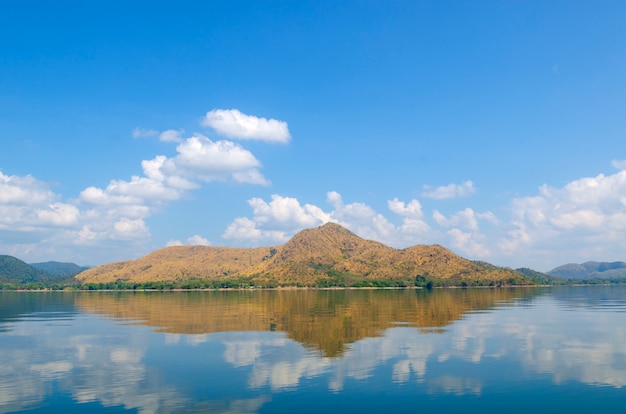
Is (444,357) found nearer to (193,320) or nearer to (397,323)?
(397,323)

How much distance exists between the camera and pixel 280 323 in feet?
368

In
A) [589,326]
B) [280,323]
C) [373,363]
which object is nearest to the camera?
[373,363]

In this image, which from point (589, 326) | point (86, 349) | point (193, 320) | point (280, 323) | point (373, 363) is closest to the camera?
point (373, 363)

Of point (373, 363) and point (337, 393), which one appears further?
point (373, 363)

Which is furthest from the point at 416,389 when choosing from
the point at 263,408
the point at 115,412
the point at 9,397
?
the point at 9,397

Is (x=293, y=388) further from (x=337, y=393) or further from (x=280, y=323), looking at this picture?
(x=280, y=323)

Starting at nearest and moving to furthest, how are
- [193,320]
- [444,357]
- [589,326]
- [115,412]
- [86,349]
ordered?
1. [115,412]
2. [444,357]
3. [86,349]
4. [589,326]
5. [193,320]

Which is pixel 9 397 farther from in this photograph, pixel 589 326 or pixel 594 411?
pixel 589 326

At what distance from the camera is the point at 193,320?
123188 mm

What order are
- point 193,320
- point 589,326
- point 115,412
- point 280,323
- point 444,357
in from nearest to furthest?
point 115,412 → point 444,357 → point 589,326 → point 280,323 → point 193,320

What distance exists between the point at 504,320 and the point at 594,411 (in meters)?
78.7

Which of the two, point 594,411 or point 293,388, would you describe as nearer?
point 594,411

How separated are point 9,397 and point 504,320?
103m

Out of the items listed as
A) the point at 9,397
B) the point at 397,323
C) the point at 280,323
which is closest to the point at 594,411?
the point at 9,397
